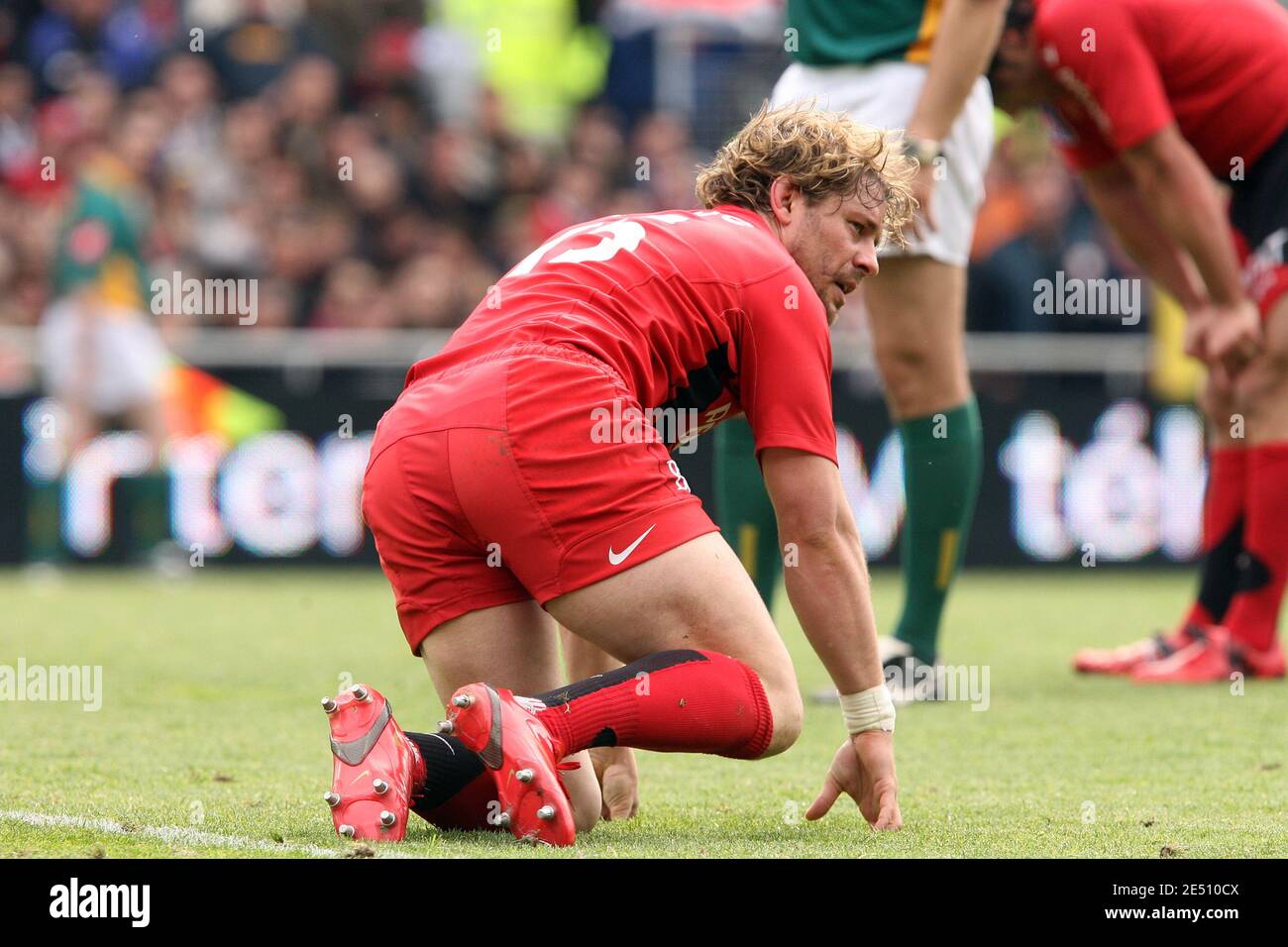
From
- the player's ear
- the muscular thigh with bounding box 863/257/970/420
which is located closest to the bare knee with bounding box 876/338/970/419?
the muscular thigh with bounding box 863/257/970/420

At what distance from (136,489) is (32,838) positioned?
6703 mm

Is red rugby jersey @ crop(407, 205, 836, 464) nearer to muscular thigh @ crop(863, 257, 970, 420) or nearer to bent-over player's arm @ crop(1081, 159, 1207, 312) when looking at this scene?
muscular thigh @ crop(863, 257, 970, 420)

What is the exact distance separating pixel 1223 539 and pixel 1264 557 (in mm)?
290

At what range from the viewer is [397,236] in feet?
37.2

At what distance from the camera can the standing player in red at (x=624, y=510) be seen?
290 cm

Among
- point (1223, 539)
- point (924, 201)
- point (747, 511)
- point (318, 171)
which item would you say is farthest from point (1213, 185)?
point (318, 171)

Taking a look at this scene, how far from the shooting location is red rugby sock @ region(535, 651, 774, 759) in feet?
9.46

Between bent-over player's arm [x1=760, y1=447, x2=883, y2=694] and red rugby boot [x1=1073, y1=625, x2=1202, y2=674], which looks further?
red rugby boot [x1=1073, y1=625, x2=1202, y2=674]

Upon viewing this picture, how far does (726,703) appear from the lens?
2.92 metres

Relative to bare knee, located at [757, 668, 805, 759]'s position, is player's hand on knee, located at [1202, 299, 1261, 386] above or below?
above

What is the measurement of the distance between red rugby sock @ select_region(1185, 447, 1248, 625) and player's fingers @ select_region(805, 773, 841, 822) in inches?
106

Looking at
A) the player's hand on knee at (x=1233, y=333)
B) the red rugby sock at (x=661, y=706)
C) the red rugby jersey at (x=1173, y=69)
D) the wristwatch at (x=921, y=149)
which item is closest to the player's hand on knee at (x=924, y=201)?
the wristwatch at (x=921, y=149)

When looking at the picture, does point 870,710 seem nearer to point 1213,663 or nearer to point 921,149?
point 921,149
